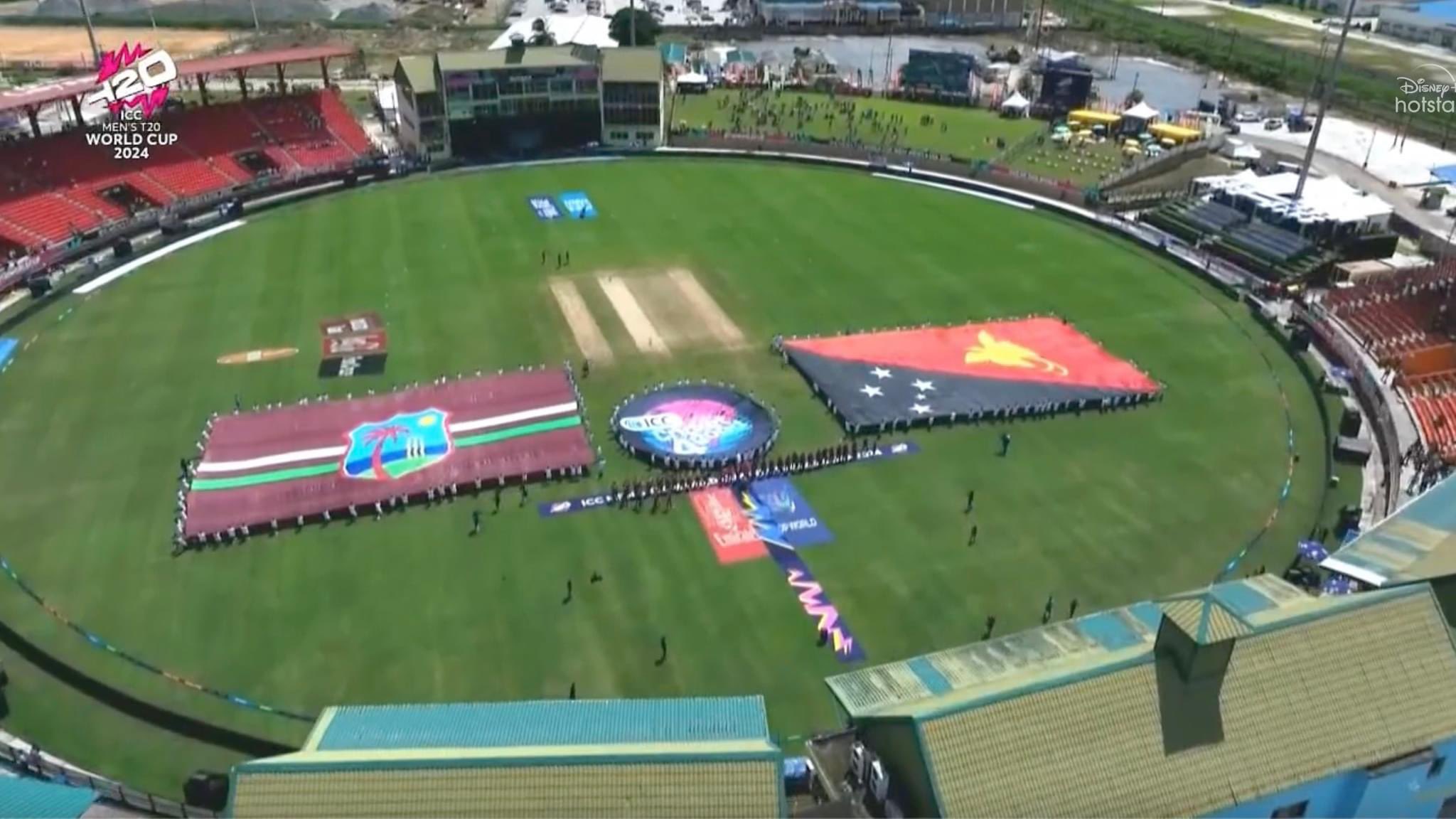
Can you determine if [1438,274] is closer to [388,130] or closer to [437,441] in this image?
[437,441]

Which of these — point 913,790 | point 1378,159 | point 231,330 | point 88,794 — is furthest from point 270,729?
point 1378,159

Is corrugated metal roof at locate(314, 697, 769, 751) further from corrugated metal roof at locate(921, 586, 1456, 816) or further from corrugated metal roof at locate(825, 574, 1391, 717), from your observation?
corrugated metal roof at locate(921, 586, 1456, 816)

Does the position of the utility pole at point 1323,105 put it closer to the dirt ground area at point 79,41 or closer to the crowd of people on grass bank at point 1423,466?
the crowd of people on grass bank at point 1423,466

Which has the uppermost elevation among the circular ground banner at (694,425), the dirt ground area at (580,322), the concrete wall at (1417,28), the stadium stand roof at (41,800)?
the concrete wall at (1417,28)

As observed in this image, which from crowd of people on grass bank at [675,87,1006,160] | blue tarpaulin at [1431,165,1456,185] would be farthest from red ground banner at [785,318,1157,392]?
blue tarpaulin at [1431,165,1456,185]

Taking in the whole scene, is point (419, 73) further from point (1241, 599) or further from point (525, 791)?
point (1241, 599)

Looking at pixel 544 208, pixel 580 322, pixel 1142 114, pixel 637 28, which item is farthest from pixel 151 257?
pixel 1142 114

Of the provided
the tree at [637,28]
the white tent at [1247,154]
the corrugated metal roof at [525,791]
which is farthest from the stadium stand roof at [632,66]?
the corrugated metal roof at [525,791]
